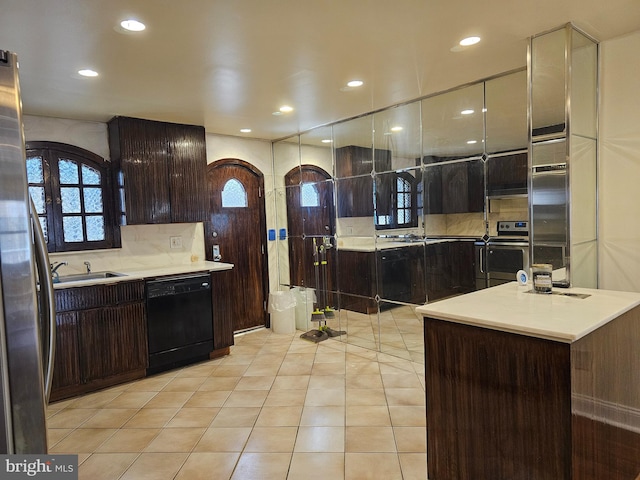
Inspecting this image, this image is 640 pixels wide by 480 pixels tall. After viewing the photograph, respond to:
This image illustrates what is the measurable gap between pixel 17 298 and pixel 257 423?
6.36ft

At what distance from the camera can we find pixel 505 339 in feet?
5.82

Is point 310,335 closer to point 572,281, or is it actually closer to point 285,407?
point 285,407

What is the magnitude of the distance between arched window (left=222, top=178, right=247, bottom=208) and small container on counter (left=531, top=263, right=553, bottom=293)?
11.4 ft

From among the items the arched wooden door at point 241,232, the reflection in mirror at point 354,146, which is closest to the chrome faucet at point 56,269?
the arched wooden door at point 241,232

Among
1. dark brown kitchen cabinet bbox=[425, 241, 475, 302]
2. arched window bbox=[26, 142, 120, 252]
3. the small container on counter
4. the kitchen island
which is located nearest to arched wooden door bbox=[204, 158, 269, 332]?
arched window bbox=[26, 142, 120, 252]

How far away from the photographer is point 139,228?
13.8 ft

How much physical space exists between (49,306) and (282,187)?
158 inches

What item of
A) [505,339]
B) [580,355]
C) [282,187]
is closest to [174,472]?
[505,339]

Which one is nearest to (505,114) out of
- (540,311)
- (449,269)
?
(449,269)

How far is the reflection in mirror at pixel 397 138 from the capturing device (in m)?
3.68

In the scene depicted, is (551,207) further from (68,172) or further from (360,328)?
(68,172)

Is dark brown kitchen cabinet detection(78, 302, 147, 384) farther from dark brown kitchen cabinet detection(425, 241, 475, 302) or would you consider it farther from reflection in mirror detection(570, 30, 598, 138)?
reflection in mirror detection(570, 30, 598, 138)

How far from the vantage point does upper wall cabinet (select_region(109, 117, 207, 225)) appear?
12.5 feet

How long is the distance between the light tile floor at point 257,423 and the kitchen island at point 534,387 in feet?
1.58
